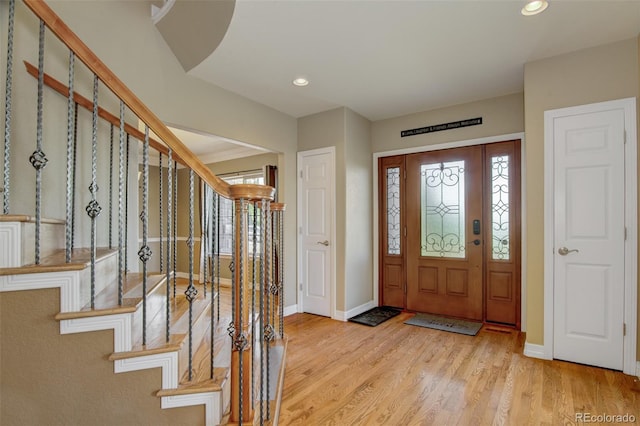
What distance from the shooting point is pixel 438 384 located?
2.40m

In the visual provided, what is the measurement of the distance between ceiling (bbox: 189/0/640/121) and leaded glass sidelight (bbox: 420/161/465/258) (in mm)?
967

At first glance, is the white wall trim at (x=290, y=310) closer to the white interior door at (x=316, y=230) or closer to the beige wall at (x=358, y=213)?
the white interior door at (x=316, y=230)

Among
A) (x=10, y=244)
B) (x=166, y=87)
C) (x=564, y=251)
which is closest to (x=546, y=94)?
(x=564, y=251)

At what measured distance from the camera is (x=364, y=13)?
A: 2.23 m

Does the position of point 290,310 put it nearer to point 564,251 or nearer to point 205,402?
point 205,402

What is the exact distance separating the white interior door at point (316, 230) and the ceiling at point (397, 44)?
92cm

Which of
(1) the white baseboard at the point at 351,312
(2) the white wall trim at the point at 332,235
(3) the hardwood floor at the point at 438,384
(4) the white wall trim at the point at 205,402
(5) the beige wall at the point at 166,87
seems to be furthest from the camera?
(2) the white wall trim at the point at 332,235

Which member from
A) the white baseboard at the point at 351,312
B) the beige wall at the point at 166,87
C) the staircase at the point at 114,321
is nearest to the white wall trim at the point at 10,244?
the staircase at the point at 114,321

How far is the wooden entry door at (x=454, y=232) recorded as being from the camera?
3.71m

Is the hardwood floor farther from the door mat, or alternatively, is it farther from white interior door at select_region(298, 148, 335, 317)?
white interior door at select_region(298, 148, 335, 317)

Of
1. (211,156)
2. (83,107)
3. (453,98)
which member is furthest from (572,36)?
(211,156)

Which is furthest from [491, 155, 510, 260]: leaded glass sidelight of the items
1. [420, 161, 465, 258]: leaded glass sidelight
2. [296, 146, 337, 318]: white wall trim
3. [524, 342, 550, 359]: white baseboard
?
[296, 146, 337, 318]: white wall trim

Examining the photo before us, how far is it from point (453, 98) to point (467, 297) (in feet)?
8.00

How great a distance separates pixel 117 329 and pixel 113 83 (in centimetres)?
108
